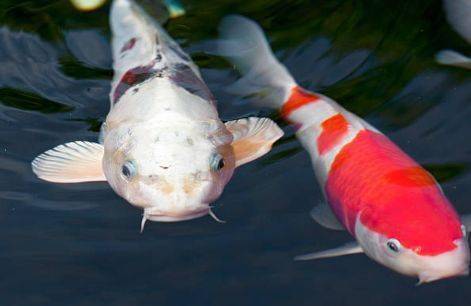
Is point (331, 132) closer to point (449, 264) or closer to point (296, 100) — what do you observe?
point (296, 100)

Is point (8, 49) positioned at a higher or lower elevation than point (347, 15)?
lower

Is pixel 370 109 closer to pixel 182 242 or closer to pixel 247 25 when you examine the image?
pixel 247 25

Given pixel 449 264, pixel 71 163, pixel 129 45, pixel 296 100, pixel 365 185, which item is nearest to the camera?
pixel 449 264

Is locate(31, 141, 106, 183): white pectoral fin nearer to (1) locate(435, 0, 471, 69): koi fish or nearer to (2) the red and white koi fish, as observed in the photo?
(2) the red and white koi fish

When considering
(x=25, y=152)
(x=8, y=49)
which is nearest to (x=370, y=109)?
(x=25, y=152)

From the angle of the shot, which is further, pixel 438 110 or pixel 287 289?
pixel 438 110

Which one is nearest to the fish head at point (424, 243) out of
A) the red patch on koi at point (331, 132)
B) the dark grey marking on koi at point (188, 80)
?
the red patch on koi at point (331, 132)

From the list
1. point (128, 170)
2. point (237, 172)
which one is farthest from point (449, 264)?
point (128, 170)
